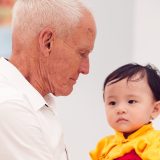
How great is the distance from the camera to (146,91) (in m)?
1.76

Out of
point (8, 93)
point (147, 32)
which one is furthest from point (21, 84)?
point (147, 32)

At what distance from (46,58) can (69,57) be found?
7cm

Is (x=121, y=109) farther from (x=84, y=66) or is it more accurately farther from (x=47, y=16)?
(x=47, y=16)

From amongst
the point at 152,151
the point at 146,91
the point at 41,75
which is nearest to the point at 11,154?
the point at 41,75

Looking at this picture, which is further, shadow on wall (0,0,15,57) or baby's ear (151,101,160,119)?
shadow on wall (0,0,15,57)

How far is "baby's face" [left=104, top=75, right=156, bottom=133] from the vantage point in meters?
1.72

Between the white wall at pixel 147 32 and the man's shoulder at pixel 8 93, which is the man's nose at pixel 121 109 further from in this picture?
the white wall at pixel 147 32

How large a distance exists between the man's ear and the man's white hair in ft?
0.04

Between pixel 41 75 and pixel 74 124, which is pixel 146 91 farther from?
pixel 74 124

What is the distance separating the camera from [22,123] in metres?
1.18

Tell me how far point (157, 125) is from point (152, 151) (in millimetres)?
1047

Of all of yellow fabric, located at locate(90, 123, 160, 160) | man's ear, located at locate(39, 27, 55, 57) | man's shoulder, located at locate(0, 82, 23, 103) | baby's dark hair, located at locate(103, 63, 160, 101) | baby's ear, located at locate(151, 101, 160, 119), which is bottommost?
yellow fabric, located at locate(90, 123, 160, 160)

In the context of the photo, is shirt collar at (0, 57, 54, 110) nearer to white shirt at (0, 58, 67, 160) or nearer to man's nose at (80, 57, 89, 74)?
white shirt at (0, 58, 67, 160)

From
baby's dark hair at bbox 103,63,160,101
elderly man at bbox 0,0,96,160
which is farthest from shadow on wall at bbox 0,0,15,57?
elderly man at bbox 0,0,96,160
